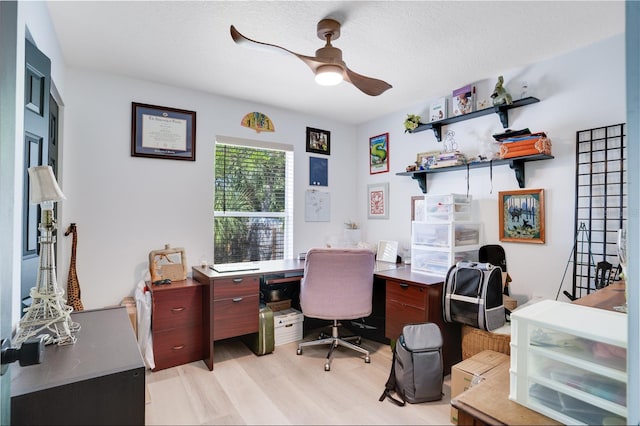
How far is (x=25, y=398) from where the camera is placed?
0.88m

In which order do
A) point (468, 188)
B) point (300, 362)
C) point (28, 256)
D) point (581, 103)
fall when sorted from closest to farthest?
point (28, 256)
point (581, 103)
point (300, 362)
point (468, 188)

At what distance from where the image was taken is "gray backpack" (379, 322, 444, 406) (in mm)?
2092

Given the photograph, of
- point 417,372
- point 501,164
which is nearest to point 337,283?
point 417,372

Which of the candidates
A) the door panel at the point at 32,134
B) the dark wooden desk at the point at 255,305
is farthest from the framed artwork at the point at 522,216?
the door panel at the point at 32,134

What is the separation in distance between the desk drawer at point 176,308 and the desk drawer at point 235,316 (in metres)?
0.21

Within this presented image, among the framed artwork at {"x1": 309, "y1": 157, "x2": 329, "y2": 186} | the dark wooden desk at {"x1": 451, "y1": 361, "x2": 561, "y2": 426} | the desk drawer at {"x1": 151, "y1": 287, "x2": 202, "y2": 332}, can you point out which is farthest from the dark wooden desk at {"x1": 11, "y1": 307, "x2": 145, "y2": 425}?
the framed artwork at {"x1": 309, "y1": 157, "x2": 329, "y2": 186}

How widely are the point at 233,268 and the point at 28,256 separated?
5.34 feet

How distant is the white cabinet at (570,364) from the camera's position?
0.76m

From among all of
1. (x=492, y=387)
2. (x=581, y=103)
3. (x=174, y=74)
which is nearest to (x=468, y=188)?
(x=581, y=103)

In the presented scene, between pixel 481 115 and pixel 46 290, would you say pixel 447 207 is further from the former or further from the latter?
pixel 46 290

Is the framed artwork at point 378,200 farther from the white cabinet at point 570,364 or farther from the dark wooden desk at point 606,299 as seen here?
the white cabinet at point 570,364

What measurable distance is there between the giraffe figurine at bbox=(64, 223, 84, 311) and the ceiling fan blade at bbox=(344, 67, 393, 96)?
7.81 ft

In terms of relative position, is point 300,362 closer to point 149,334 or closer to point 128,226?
point 149,334

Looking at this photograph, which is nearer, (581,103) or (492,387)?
(492,387)
